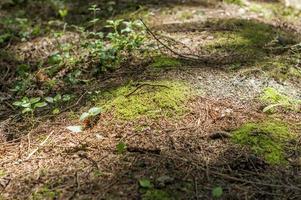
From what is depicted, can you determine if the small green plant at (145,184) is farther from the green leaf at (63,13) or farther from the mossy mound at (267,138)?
the green leaf at (63,13)

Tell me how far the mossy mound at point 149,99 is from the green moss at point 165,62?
1.27ft

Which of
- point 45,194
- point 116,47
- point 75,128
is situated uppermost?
point 116,47

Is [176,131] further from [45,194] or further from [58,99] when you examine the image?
[58,99]

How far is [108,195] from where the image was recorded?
100 inches

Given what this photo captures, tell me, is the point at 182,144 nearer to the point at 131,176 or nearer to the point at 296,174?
the point at 131,176

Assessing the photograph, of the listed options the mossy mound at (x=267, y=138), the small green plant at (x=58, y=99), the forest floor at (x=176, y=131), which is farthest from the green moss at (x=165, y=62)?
the mossy mound at (x=267, y=138)

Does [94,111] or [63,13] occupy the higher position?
[63,13]

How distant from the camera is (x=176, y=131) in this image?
3.09 m

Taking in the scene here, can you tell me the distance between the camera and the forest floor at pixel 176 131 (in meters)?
2.63

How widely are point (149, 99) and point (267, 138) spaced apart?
975mm

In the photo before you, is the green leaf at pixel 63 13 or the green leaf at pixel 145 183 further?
the green leaf at pixel 63 13

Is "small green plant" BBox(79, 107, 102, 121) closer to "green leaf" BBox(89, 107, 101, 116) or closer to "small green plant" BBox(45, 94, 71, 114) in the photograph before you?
"green leaf" BBox(89, 107, 101, 116)

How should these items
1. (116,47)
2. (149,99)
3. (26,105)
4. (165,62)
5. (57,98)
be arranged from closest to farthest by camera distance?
(26,105)
(149,99)
(57,98)
(165,62)
(116,47)

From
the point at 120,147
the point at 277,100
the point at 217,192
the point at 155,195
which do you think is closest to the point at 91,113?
the point at 120,147
